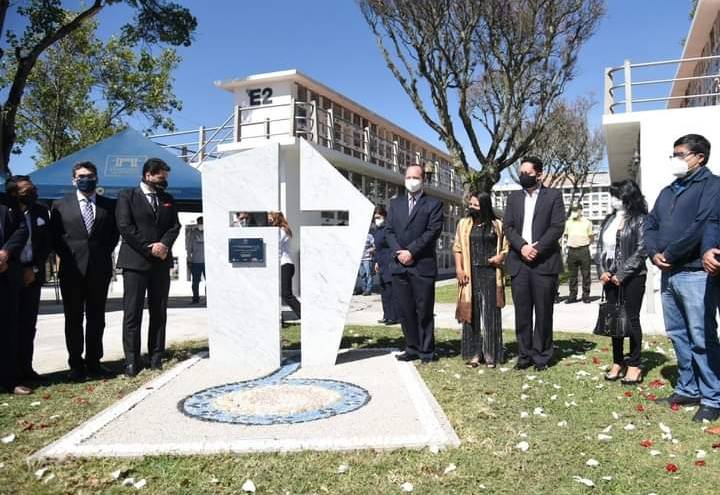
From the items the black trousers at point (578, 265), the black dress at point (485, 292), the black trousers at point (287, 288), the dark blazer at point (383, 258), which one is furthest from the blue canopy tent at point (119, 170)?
the black trousers at point (578, 265)

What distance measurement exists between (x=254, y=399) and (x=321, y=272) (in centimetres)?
174

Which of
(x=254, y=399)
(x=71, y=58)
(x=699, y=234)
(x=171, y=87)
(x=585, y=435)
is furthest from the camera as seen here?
(x=171, y=87)

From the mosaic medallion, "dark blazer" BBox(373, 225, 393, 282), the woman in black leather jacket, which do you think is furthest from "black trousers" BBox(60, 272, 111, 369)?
the woman in black leather jacket

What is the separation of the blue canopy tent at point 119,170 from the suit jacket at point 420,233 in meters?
5.77

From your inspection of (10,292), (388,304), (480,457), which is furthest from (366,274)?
(480,457)

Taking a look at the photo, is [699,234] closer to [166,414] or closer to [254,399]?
[254,399]

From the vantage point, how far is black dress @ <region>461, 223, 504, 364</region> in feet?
19.7

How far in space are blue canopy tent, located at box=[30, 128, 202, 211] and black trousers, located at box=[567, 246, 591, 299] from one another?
748 centimetres

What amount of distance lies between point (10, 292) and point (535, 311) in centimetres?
485

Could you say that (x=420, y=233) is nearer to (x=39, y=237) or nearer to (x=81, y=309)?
(x=81, y=309)

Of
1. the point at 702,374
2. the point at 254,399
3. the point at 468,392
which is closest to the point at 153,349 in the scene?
the point at 254,399

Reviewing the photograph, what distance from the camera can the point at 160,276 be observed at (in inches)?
235

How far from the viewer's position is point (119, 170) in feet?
36.2

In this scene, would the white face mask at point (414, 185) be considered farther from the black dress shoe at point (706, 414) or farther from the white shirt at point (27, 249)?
the white shirt at point (27, 249)
